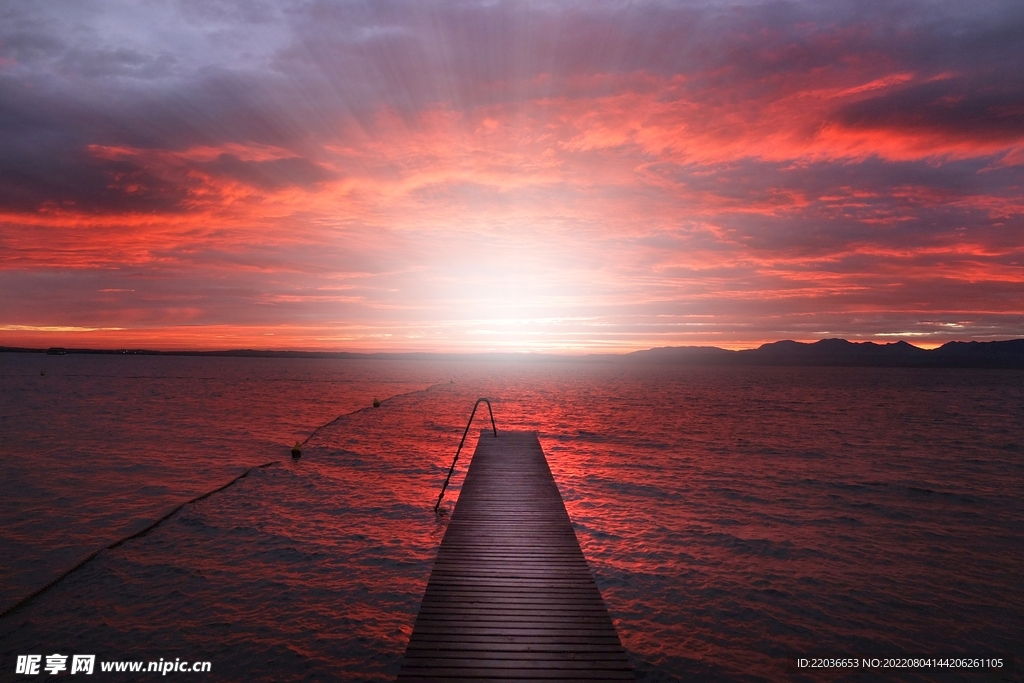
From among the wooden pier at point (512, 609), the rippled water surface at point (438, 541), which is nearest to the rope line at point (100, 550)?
the rippled water surface at point (438, 541)

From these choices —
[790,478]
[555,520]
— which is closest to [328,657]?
[555,520]

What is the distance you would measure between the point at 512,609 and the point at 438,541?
6.76m

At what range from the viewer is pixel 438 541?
48.4 feet

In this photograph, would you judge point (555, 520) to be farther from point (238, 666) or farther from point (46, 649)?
point (46, 649)

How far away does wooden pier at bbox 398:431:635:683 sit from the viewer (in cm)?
696

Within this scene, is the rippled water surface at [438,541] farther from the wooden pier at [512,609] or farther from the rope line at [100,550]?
the wooden pier at [512,609]

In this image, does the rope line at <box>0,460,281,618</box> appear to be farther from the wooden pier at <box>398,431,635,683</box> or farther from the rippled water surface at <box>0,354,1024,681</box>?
the wooden pier at <box>398,431,635,683</box>

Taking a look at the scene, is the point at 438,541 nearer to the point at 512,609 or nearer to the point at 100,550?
the point at 512,609

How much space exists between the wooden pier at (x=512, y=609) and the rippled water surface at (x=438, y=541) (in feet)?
4.72

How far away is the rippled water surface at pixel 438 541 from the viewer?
970 cm

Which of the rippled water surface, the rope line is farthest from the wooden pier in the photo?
the rope line

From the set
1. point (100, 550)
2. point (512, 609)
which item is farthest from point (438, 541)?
point (100, 550)

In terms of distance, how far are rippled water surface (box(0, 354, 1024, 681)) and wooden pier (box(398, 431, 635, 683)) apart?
56.6 inches

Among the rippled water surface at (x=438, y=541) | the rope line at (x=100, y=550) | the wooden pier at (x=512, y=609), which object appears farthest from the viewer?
the rope line at (x=100, y=550)
